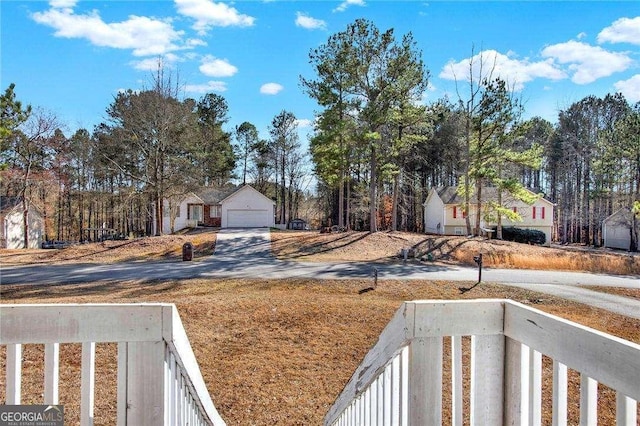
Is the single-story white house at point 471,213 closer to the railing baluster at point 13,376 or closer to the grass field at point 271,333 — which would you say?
the grass field at point 271,333

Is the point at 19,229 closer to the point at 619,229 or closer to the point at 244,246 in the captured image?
the point at 244,246

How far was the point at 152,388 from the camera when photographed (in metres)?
1.32

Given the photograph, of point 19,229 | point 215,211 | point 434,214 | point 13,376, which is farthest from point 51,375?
point 215,211

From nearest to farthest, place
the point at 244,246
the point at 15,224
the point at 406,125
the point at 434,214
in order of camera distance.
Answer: the point at 244,246 < the point at 406,125 < the point at 15,224 < the point at 434,214

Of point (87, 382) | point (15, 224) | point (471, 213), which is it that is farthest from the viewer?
point (471, 213)

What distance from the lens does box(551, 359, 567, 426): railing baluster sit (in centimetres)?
123

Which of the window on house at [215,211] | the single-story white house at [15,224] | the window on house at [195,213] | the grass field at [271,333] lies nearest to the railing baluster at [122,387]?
the grass field at [271,333]

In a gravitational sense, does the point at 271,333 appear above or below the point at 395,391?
below

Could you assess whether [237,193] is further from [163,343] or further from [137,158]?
[163,343]

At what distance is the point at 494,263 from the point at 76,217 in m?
36.3

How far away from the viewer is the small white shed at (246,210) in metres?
29.9

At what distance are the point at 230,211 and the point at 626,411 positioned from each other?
29.9m

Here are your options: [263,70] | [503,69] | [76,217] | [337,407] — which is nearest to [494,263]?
[503,69]

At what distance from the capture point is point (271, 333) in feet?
20.4
